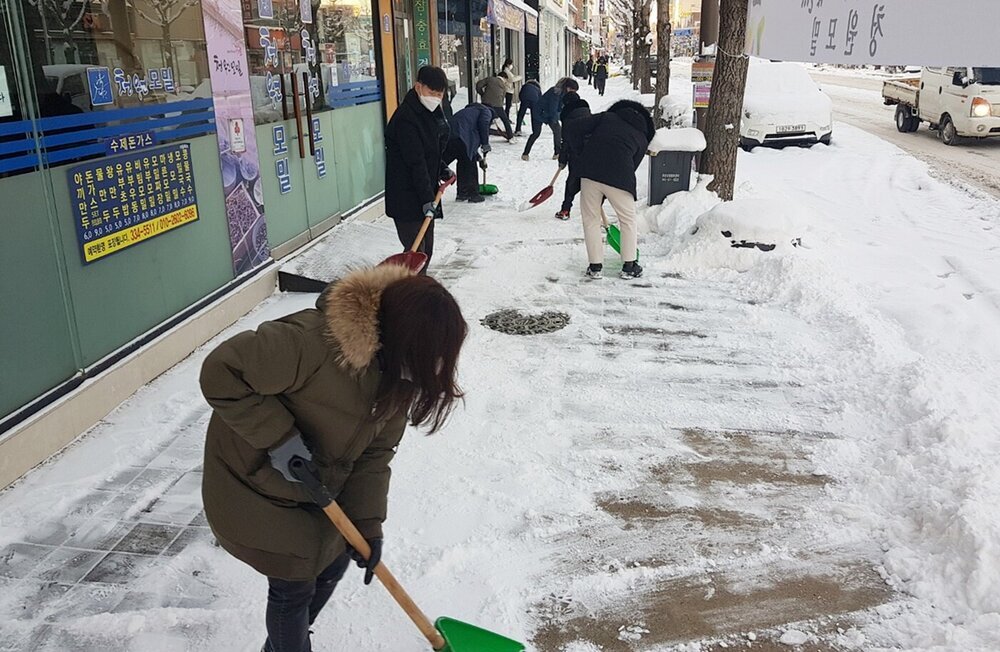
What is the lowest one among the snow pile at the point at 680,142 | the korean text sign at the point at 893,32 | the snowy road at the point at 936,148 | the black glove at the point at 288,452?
the snowy road at the point at 936,148

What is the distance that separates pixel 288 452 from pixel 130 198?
328 cm

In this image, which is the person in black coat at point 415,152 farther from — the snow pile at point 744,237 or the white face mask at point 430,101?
the snow pile at point 744,237

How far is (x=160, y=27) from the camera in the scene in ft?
16.4

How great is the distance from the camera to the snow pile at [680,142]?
345 inches

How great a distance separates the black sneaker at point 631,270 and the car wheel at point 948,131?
491 inches

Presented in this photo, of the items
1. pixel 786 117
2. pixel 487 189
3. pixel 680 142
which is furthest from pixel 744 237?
pixel 786 117

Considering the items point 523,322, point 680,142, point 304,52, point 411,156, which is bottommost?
point 523,322

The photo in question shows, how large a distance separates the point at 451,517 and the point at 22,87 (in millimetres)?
2922

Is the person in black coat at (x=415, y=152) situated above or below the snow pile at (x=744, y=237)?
above

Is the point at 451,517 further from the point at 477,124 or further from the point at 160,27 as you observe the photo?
the point at 477,124

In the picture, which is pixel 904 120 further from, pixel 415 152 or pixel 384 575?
pixel 384 575

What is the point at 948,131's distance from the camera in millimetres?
16281

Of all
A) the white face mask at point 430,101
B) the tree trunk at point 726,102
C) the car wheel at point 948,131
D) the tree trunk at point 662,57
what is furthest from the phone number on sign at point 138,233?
the car wheel at point 948,131

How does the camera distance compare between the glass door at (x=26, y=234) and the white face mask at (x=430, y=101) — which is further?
the white face mask at (x=430, y=101)
